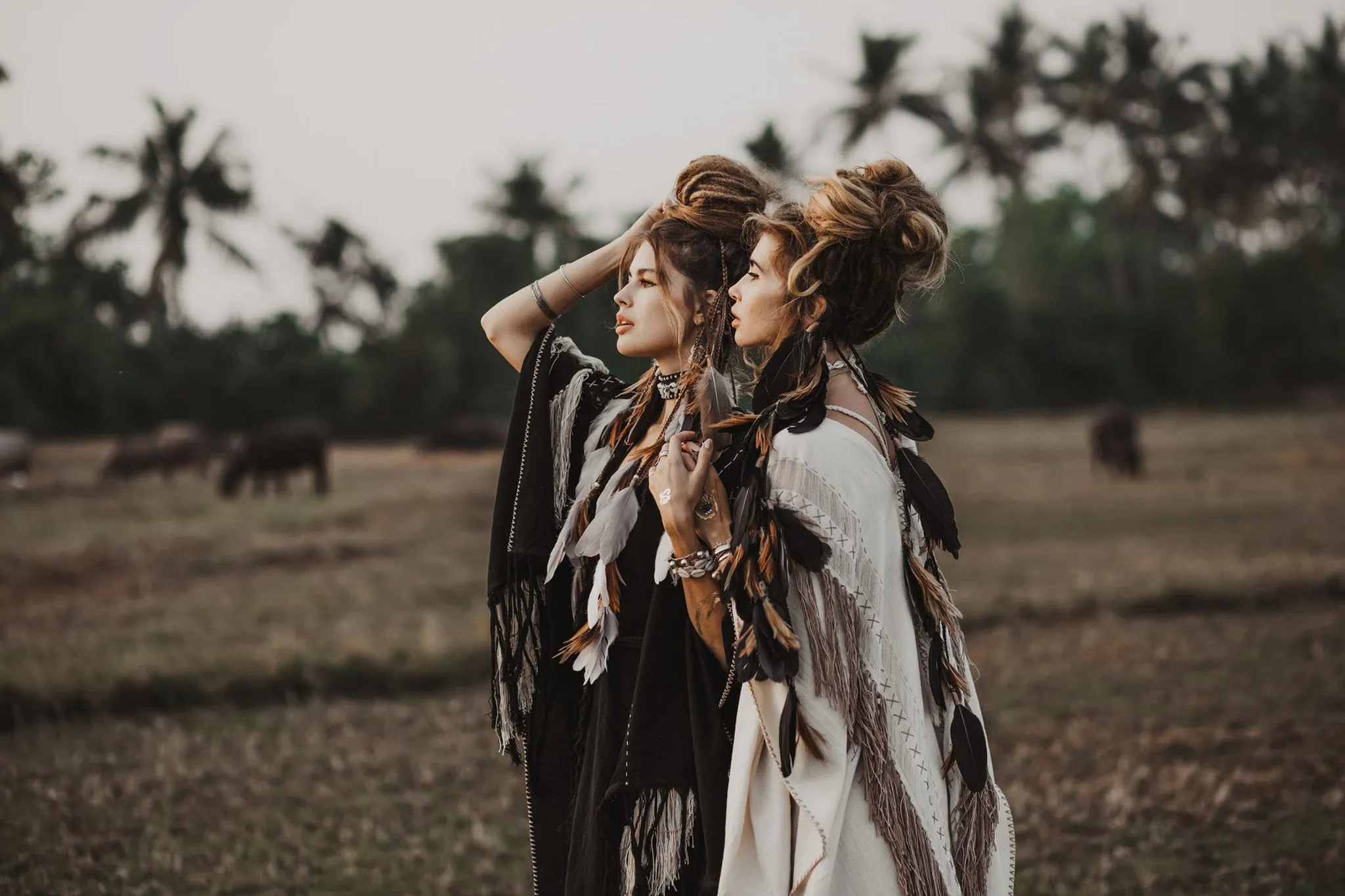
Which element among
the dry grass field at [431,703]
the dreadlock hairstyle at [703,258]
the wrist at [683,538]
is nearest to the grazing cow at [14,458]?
the dry grass field at [431,703]

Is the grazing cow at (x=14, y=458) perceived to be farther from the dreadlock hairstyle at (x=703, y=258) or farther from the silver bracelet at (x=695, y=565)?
the silver bracelet at (x=695, y=565)

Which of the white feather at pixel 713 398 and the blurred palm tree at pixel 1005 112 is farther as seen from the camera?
the blurred palm tree at pixel 1005 112

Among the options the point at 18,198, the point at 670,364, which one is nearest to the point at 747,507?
the point at 670,364

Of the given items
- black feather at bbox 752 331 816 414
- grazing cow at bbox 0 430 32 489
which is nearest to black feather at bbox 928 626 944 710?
black feather at bbox 752 331 816 414

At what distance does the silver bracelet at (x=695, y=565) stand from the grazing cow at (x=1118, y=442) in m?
19.4

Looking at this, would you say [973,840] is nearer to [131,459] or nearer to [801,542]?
[801,542]

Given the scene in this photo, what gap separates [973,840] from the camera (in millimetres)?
2570

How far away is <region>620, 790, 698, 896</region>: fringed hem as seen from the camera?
8.79 ft

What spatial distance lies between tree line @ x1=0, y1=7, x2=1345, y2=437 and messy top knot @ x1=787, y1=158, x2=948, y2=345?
22478 mm

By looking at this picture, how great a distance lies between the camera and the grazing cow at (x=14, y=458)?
1978 centimetres

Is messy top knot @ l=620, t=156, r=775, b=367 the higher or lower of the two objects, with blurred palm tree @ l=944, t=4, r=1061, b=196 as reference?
lower

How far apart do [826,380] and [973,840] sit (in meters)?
0.95

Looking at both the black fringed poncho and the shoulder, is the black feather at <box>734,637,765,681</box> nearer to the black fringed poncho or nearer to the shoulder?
the black fringed poncho

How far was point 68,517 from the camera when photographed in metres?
16.0
